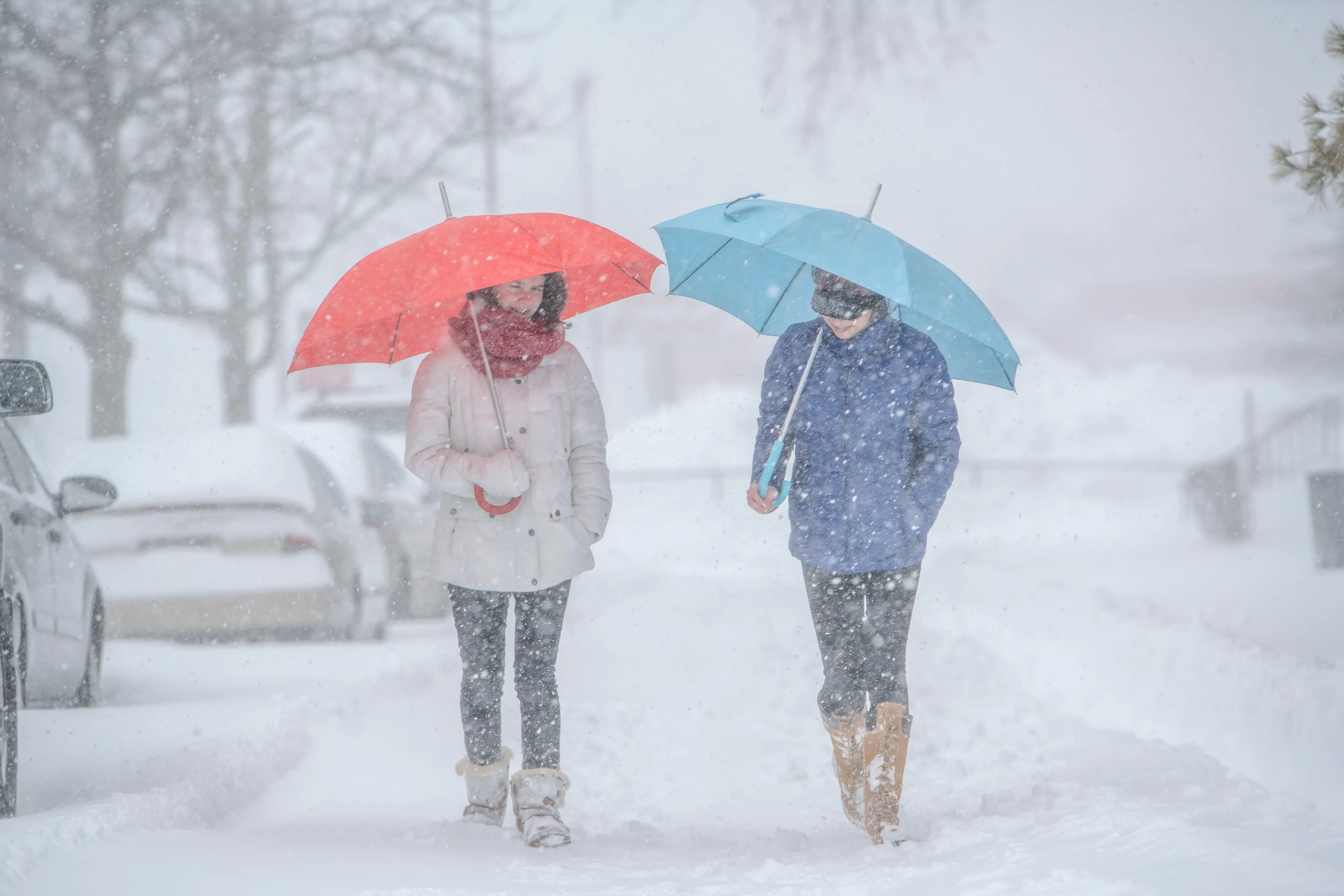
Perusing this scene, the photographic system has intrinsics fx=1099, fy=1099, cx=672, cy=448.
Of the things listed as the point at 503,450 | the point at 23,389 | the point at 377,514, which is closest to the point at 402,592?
the point at 377,514

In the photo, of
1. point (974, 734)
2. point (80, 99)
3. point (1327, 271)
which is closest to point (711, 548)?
point (80, 99)

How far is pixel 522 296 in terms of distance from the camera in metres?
3.21

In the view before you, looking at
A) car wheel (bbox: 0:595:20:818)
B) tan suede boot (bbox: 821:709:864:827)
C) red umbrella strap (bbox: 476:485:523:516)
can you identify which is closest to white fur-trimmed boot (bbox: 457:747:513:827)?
red umbrella strap (bbox: 476:485:523:516)

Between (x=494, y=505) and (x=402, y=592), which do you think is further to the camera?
(x=402, y=592)

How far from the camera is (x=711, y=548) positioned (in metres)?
13.9

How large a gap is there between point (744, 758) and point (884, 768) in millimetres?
1459

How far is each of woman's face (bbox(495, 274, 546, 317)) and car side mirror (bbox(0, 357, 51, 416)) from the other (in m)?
1.36

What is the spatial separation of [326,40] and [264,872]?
975 centimetres

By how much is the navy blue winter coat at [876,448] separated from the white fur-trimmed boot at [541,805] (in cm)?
100

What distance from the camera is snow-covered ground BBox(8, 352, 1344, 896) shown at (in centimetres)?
272

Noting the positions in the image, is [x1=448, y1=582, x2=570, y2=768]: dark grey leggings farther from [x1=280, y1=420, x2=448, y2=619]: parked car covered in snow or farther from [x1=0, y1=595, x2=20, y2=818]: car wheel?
[x1=280, y1=420, x2=448, y2=619]: parked car covered in snow

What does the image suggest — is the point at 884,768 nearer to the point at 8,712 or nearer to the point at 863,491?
the point at 863,491

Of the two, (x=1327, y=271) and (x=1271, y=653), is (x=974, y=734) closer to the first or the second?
(x=1271, y=653)

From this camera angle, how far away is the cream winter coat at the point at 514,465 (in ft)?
10.5
